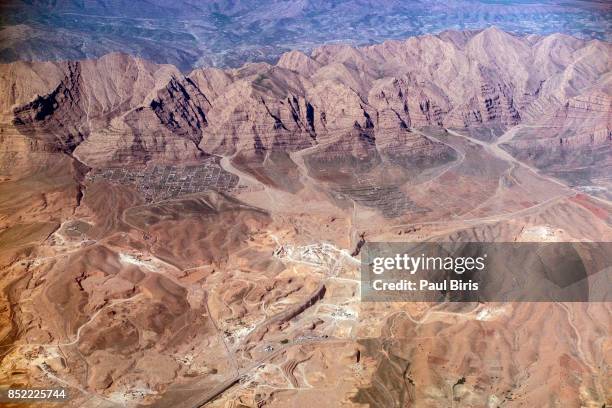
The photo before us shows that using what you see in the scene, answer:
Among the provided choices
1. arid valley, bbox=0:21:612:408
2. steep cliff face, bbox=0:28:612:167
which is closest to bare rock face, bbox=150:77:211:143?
steep cliff face, bbox=0:28:612:167

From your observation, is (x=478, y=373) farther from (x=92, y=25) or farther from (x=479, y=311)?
(x=92, y=25)

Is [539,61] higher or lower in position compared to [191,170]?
higher

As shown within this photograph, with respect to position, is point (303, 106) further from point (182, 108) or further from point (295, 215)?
point (295, 215)

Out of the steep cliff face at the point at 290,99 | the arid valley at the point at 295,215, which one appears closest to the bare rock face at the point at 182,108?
the steep cliff face at the point at 290,99

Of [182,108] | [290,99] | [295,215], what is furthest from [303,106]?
[295,215]

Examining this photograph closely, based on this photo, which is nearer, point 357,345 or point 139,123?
point 357,345

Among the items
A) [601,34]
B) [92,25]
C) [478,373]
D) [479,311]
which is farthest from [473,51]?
[92,25]
